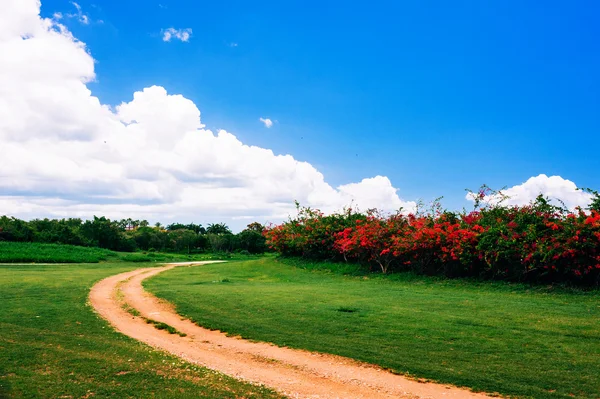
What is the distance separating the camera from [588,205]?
18.3m

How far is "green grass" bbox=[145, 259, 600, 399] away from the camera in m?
7.39

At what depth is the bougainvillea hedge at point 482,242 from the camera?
16953mm

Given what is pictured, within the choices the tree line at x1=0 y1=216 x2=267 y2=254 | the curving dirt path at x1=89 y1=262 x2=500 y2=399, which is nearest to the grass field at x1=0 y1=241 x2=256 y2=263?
the tree line at x1=0 y1=216 x2=267 y2=254

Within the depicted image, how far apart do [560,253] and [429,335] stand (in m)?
10.1

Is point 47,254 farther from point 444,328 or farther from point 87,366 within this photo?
point 444,328

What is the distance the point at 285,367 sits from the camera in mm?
7945

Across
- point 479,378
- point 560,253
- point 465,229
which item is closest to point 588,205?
point 560,253

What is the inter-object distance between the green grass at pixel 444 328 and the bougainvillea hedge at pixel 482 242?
1158mm

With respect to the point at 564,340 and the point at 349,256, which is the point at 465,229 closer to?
the point at 349,256

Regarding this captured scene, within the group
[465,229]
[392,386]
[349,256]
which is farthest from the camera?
[349,256]

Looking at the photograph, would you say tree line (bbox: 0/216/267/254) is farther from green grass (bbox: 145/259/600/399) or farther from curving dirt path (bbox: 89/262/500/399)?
curving dirt path (bbox: 89/262/500/399)

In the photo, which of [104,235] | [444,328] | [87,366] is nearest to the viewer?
[87,366]

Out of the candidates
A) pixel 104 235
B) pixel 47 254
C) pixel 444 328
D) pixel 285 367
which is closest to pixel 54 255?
pixel 47 254

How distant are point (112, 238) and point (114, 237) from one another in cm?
34
